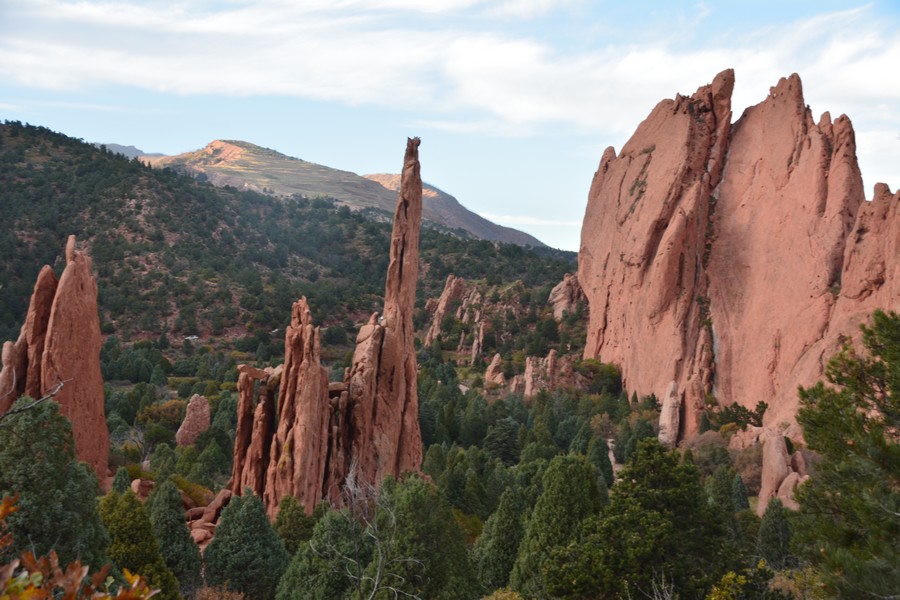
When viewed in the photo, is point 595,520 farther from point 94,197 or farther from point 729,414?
point 94,197

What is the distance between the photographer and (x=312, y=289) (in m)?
102

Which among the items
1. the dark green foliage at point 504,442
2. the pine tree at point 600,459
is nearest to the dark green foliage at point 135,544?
the pine tree at point 600,459

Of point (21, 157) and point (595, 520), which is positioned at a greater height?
point (21, 157)

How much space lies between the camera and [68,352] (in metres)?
26.0

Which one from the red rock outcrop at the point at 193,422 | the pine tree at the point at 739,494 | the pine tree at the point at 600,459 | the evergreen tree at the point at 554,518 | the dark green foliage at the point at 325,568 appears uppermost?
the evergreen tree at the point at 554,518

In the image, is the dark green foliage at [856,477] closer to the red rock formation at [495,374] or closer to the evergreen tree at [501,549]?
the evergreen tree at [501,549]

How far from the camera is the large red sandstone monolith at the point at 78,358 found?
1005 inches

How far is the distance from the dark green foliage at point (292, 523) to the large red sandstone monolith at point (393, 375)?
291cm

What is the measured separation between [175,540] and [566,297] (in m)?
70.1

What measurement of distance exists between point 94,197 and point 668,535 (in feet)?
309

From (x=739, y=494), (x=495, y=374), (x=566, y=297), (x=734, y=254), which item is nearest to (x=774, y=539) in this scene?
(x=739, y=494)

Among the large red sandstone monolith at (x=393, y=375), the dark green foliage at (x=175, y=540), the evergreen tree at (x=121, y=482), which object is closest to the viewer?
the dark green foliage at (x=175, y=540)

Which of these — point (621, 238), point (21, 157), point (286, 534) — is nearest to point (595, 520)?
point (286, 534)

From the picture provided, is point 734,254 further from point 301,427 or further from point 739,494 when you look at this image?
point 301,427
